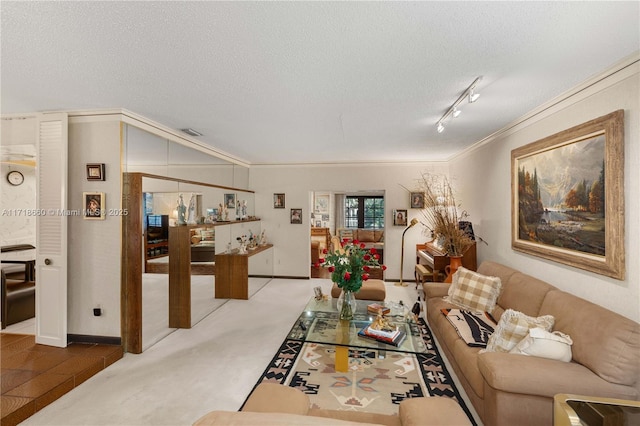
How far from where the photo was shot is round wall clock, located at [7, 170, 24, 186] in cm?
331

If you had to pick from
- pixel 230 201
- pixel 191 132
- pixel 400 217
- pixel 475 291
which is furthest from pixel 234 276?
pixel 475 291

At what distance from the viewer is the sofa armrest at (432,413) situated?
4.04 feet

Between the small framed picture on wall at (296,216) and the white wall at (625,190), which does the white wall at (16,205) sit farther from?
the white wall at (625,190)

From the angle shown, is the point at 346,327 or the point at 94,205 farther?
the point at 94,205

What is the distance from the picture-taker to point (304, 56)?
1815mm

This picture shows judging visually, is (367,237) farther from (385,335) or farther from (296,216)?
(385,335)

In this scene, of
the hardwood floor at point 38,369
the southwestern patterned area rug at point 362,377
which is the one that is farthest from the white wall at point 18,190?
the southwestern patterned area rug at point 362,377

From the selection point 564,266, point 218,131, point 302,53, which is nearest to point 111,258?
point 218,131

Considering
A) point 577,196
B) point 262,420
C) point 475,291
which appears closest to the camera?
point 262,420

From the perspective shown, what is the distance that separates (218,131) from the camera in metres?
3.70

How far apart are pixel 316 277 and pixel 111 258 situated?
13.9ft

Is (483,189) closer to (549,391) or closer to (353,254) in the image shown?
(353,254)

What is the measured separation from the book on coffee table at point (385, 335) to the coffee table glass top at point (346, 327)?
29mm

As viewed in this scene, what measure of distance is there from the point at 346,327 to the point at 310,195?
154 inches
